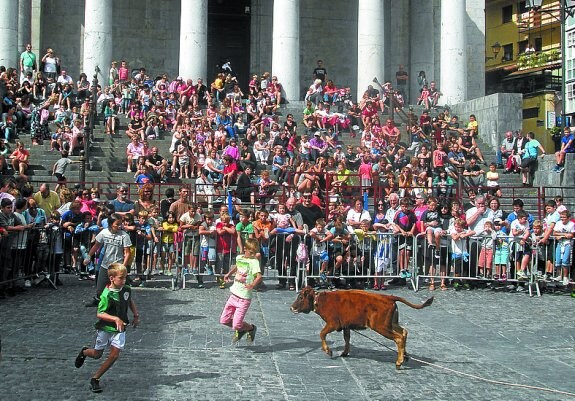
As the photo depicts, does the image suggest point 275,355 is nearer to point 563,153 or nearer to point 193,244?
point 193,244

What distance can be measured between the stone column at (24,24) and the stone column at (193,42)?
254 inches

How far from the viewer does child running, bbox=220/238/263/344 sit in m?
10.8

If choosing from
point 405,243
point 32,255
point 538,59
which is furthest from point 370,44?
point 538,59

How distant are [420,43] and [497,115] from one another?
8.89 metres

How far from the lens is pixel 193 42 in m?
30.3

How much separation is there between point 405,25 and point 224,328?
2771 cm

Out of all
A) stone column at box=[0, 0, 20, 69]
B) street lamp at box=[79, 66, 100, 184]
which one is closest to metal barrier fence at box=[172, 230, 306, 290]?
street lamp at box=[79, 66, 100, 184]

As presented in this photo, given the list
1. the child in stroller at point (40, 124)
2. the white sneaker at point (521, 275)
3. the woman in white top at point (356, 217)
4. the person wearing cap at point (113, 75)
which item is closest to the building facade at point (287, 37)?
the person wearing cap at point (113, 75)

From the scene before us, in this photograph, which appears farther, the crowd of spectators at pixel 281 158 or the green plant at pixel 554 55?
the green plant at pixel 554 55

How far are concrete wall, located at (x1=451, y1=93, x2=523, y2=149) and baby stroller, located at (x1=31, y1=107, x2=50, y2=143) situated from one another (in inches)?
524

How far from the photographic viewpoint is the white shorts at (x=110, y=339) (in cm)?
875

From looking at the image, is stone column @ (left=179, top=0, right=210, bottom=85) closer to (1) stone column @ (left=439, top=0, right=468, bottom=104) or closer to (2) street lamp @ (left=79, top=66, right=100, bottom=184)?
(2) street lamp @ (left=79, top=66, right=100, bottom=184)

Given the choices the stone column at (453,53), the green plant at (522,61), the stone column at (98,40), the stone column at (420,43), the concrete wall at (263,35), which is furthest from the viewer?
the green plant at (522,61)

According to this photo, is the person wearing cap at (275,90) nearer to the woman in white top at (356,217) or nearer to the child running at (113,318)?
the woman in white top at (356,217)
